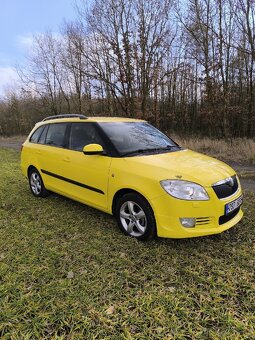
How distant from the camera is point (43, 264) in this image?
3184 millimetres

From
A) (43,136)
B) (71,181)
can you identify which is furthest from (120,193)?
(43,136)

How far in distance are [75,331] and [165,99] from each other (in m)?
23.9

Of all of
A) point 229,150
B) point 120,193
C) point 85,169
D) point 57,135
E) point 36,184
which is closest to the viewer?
point 120,193

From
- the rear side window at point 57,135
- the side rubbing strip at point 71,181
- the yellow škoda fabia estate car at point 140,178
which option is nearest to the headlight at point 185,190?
the yellow škoda fabia estate car at point 140,178

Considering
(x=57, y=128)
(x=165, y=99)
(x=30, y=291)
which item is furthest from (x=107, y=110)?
(x=30, y=291)

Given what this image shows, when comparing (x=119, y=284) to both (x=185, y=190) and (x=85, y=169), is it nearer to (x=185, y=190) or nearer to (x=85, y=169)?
(x=185, y=190)

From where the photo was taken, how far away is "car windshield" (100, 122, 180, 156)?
4062 millimetres

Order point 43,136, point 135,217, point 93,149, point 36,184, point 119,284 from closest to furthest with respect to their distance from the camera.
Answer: point 119,284 → point 135,217 → point 93,149 → point 43,136 → point 36,184

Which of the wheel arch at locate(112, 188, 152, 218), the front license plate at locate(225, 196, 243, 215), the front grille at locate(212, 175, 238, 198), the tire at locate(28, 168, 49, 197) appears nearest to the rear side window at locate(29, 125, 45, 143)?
the tire at locate(28, 168, 49, 197)

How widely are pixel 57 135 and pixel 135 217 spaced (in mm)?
2462

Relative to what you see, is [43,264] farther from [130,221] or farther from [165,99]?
[165,99]

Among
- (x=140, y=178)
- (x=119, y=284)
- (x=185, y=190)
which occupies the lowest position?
(x=119, y=284)

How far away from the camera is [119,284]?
2.79m

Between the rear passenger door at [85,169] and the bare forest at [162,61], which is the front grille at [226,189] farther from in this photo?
the bare forest at [162,61]
